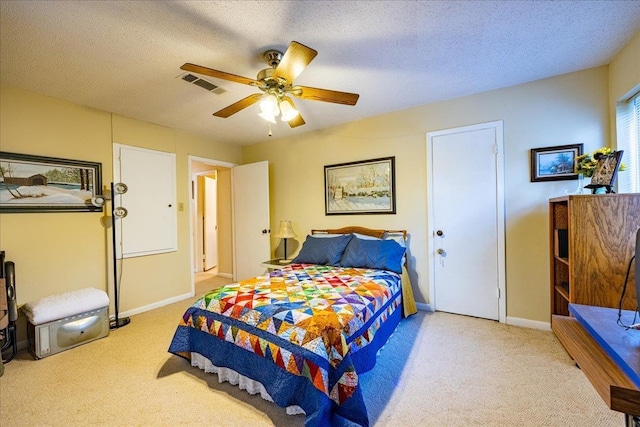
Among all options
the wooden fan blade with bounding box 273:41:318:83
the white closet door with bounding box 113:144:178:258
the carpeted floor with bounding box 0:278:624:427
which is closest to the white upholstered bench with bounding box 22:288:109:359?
the carpeted floor with bounding box 0:278:624:427

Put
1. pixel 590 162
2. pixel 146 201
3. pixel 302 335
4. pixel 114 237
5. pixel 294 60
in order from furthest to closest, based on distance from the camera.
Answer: pixel 146 201 → pixel 114 237 → pixel 590 162 → pixel 294 60 → pixel 302 335

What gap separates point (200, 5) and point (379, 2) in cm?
106

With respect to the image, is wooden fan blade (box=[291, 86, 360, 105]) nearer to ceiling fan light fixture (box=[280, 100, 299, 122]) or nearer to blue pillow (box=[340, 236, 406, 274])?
ceiling fan light fixture (box=[280, 100, 299, 122])

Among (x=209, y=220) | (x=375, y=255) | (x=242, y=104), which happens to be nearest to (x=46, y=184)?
(x=242, y=104)

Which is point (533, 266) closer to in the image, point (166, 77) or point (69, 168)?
point (166, 77)

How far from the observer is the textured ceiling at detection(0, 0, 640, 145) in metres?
1.65

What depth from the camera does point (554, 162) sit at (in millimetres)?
2537

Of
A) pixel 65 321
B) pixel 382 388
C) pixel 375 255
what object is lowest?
pixel 382 388

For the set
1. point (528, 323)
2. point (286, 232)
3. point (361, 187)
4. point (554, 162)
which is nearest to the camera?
point (554, 162)

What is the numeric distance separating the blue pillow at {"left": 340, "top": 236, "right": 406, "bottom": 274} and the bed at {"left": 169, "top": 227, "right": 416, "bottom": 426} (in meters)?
0.12

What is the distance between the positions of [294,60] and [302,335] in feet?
5.39

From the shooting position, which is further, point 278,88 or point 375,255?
point 375,255

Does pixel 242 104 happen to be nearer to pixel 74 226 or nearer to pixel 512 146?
pixel 74 226

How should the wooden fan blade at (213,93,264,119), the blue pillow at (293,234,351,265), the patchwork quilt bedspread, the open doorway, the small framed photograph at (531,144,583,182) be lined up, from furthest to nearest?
1. the open doorway
2. the blue pillow at (293,234,351,265)
3. the small framed photograph at (531,144,583,182)
4. the wooden fan blade at (213,93,264,119)
5. the patchwork quilt bedspread
